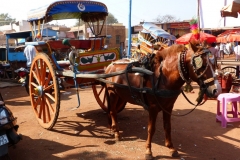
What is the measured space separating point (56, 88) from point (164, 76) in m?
2.12

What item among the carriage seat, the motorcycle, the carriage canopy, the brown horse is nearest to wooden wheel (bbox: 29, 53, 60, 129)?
the carriage seat

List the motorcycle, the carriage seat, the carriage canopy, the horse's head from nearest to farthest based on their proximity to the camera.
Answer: the horse's head, the motorcycle, the carriage canopy, the carriage seat

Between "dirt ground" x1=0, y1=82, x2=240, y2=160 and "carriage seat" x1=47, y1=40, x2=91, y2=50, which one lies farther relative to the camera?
"carriage seat" x1=47, y1=40, x2=91, y2=50

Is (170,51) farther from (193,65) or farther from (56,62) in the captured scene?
(56,62)

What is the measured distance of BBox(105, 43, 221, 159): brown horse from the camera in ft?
10.8

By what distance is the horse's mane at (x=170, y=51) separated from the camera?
3705mm

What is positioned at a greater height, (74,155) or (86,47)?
(86,47)

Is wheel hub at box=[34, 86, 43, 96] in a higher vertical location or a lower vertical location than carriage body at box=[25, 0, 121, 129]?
lower

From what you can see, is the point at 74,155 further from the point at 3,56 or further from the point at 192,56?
the point at 3,56

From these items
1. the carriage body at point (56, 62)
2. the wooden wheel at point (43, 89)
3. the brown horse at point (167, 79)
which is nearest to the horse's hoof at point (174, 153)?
the brown horse at point (167, 79)

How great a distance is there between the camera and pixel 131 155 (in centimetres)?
423

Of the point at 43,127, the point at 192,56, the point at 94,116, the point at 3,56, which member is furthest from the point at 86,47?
the point at 3,56

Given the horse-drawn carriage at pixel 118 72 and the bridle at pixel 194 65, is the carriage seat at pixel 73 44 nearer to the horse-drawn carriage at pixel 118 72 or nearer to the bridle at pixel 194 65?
the horse-drawn carriage at pixel 118 72

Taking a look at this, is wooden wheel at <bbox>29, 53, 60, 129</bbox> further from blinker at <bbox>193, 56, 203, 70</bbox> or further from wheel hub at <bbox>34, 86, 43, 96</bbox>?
blinker at <bbox>193, 56, 203, 70</bbox>
